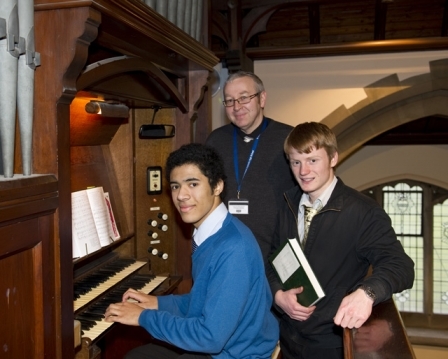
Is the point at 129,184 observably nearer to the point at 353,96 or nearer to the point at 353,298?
the point at 353,298

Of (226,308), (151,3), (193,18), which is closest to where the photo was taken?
(226,308)

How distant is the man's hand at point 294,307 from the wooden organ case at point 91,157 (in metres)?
0.87

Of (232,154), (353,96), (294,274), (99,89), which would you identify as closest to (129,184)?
(232,154)

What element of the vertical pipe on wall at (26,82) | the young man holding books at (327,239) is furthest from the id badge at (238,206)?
the vertical pipe on wall at (26,82)

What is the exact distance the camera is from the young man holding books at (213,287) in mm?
1831

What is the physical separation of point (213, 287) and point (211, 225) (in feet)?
0.86

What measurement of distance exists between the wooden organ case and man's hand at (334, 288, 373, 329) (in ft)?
3.11

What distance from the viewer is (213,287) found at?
1.84 metres

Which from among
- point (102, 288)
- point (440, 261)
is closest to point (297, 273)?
point (102, 288)

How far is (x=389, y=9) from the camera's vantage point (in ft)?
19.8

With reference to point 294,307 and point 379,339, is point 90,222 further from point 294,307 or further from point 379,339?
point 379,339

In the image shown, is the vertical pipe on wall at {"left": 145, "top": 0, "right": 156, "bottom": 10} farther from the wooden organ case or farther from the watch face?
the watch face

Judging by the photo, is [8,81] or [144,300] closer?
[8,81]

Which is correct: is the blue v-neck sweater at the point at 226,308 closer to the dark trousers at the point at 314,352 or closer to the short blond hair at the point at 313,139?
the dark trousers at the point at 314,352
